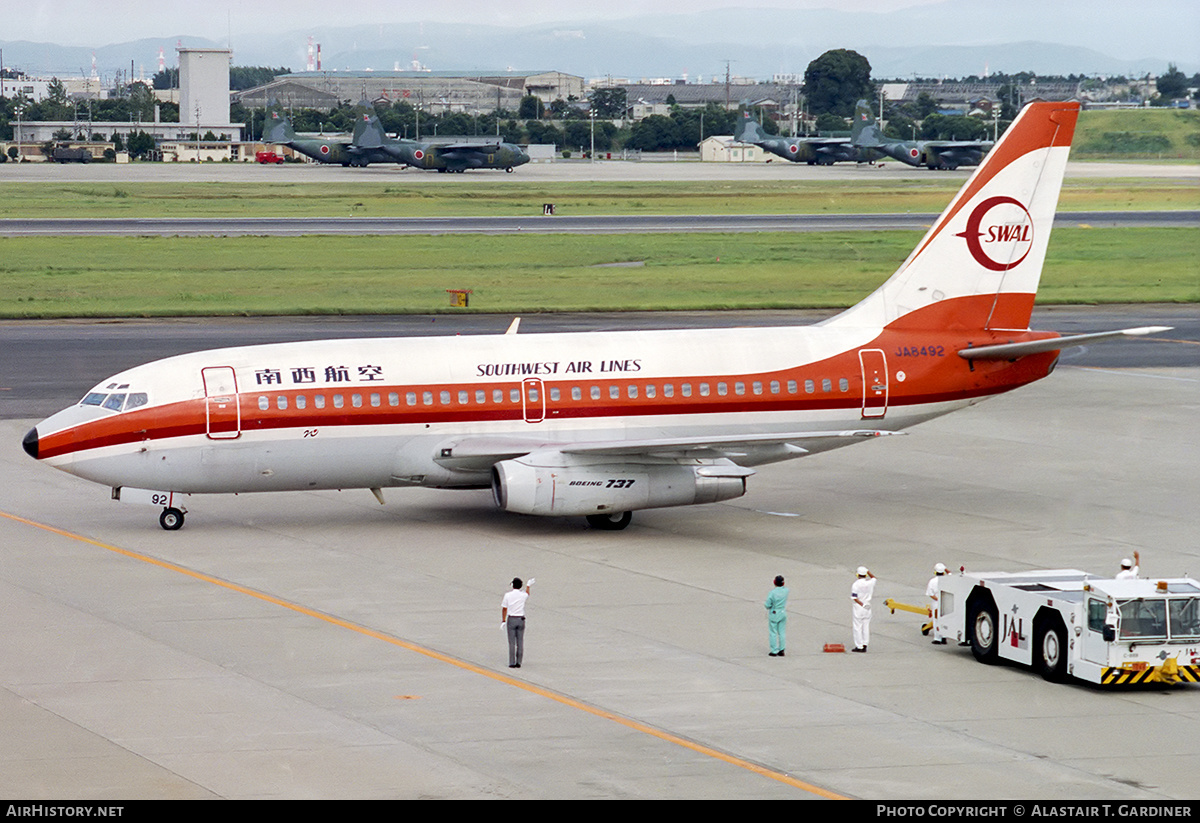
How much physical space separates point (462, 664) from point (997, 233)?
21.0m

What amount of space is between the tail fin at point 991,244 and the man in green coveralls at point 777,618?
15048 millimetres

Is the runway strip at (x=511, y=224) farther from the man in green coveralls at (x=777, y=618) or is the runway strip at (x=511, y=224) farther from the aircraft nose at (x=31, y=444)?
the man in green coveralls at (x=777, y=618)

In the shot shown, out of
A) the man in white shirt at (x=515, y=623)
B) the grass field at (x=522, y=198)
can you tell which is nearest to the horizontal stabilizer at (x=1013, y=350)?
the man in white shirt at (x=515, y=623)

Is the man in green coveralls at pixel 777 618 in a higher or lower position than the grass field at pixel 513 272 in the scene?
lower

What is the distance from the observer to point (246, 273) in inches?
3595

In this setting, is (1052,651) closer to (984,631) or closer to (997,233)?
(984,631)

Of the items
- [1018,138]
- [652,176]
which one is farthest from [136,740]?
[652,176]

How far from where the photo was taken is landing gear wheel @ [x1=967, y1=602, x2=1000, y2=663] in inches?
1054

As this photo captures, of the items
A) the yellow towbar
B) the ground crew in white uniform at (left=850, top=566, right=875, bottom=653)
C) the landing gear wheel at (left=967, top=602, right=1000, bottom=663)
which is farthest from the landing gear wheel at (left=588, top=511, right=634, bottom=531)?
the landing gear wheel at (left=967, top=602, right=1000, bottom=663)

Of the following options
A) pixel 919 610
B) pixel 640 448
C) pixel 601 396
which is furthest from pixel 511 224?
pixel 919 610

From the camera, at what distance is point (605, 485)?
3656cm

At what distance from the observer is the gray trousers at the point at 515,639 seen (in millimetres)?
26266
